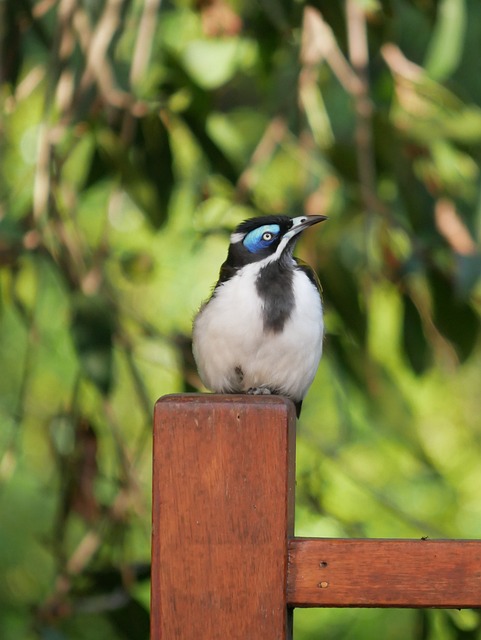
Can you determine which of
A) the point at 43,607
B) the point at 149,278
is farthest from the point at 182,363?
the point at 43,607

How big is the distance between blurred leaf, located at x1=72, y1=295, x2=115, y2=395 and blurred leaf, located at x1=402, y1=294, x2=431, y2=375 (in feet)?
2.44

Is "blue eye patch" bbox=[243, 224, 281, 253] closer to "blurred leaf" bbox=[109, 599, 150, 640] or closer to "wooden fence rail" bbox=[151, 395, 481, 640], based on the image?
"blurred leaf" bbox=[109, 599, 150, 640]

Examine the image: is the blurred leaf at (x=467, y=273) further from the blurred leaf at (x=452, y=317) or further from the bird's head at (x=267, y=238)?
the bird's head at (x=267, y=238)

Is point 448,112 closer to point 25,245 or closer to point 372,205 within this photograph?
point 372,205

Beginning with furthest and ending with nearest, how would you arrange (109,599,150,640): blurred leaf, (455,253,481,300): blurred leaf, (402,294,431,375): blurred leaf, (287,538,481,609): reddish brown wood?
(402,294,431,375): blurred leaf
(109,599,150,640): blurred leaf
(455,253,481,300): blurred leaf
(287,538,481,609): reddish brown wood

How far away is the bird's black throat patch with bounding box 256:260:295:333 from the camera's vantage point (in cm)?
238

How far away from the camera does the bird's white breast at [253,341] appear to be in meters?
2.38

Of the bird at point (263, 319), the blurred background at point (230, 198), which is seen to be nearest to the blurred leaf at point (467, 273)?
the blurred background at point (230, 198)

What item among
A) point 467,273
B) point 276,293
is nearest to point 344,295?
point 467,273

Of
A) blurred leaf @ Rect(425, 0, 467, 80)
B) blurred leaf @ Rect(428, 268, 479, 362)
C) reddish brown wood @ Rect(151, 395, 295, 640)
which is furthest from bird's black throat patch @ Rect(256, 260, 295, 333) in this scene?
blurred leaf @ Rect(425, 0, 467, 80)

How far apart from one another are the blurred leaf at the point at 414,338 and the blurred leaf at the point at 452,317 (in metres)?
0.05

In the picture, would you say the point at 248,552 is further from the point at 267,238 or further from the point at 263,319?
the point at 267,238

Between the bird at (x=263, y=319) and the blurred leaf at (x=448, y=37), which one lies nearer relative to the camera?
the bird at (x=263, y=319)

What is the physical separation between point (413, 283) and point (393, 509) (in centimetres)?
72
